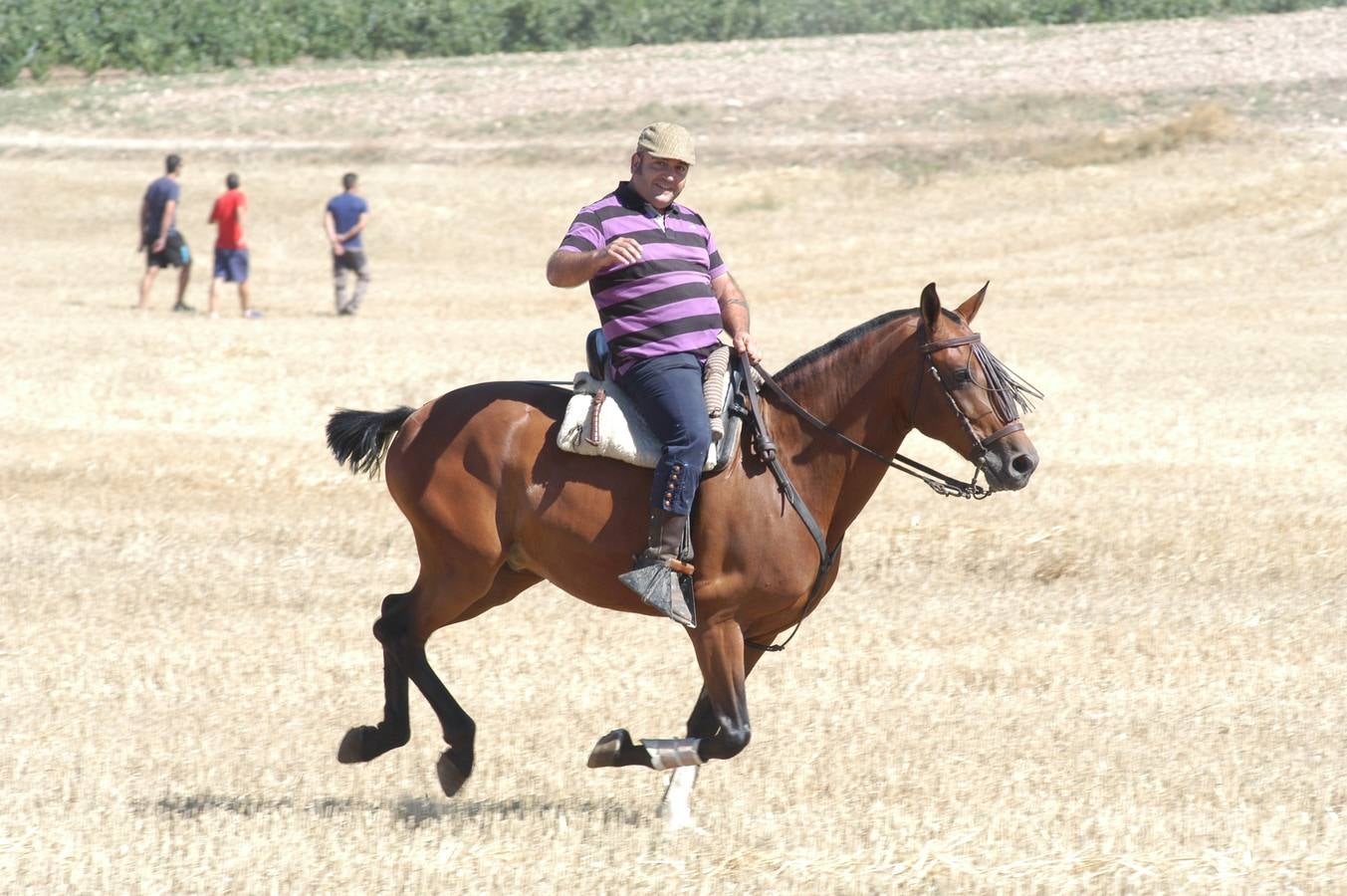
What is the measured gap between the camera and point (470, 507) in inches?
302

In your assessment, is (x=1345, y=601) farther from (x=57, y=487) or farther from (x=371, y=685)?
(x=57, y=487)

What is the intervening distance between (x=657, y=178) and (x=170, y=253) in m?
16.6

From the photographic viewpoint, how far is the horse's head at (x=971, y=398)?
6.97 meters

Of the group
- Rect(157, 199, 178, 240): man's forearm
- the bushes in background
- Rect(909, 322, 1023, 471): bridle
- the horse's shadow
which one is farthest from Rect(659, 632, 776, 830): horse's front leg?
the bushes in background

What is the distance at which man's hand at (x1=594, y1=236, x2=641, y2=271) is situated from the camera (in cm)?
706

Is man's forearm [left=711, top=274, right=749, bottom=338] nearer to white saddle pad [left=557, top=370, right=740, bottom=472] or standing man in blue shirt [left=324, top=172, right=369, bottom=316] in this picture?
white saddle pad [left=557, top=370, right=740, bottom=472]

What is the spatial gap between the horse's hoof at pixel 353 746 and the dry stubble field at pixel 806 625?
194 mm

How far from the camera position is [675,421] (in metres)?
7.12

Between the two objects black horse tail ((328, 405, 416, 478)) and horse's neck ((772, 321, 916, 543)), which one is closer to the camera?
horse's neck ((772, 321, 916, 543))

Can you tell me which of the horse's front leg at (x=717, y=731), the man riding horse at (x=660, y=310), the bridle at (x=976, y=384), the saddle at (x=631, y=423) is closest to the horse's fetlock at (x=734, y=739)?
the horse's front leg at (x=717, y=731)

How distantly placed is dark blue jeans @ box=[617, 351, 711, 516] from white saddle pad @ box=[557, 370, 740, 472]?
0.19 ft

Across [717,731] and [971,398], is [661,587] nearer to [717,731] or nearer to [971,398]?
[717,731]

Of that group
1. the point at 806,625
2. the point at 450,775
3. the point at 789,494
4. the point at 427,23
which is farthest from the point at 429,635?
the point at 427,23

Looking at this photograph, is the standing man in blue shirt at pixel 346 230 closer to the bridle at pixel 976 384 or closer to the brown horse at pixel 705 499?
the brown horse at pixel 705 499
